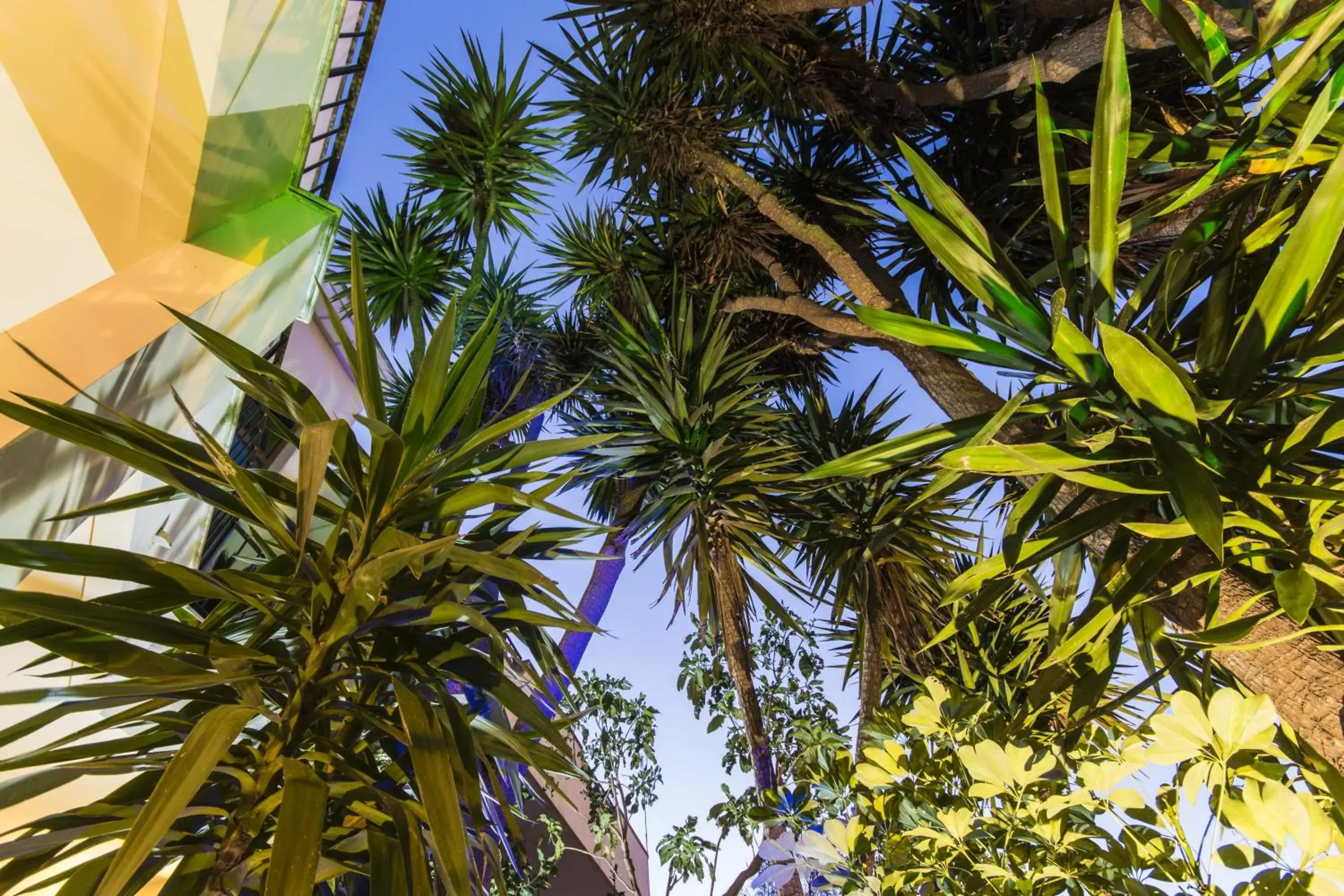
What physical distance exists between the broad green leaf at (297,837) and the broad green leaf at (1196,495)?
110 cm

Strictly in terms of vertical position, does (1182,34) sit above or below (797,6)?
below

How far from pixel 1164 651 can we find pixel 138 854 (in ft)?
5.21

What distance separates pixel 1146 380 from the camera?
2.91 ft

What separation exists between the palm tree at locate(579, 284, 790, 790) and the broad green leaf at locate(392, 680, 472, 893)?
77.1 inches

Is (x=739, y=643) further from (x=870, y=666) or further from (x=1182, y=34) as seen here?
(x=1182, y=34)

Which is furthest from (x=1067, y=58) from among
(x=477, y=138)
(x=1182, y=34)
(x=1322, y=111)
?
(x=477, y=138)

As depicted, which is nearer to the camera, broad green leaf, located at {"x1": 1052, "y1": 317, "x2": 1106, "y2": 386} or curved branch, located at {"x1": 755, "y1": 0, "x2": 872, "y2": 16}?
broad green leaf, located at {"x1": 1052, "y1": 317, "x2": 1106, "y2": 386}

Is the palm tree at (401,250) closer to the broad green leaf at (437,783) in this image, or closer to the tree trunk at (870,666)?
the tree trunk at (870,666)

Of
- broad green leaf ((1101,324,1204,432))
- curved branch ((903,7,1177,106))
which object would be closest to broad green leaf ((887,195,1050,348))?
broad green leaf ((1101,324,1204,432))

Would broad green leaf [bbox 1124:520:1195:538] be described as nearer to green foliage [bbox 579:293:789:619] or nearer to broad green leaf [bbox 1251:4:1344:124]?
broad green leaf [bbox 1251:4:1344:124]

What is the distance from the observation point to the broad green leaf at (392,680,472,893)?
0.72m

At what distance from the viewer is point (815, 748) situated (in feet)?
4.55

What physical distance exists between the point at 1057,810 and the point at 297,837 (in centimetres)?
82

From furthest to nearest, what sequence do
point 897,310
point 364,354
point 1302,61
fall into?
1. point 897,310
2. point 364,354
3. point 1302,61
